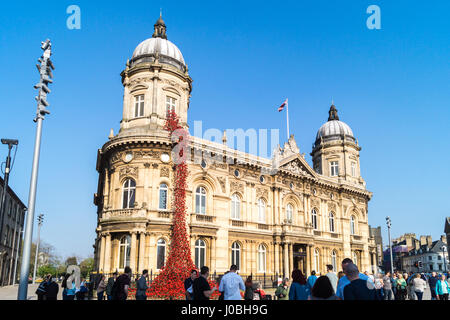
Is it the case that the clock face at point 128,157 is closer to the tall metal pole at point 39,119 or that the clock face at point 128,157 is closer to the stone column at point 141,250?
the stone column at point 141,250

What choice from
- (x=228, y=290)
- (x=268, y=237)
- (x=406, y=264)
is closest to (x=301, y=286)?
(x=228, y=290)

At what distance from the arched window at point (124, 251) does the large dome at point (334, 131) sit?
2995cm

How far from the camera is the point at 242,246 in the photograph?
1259 inches

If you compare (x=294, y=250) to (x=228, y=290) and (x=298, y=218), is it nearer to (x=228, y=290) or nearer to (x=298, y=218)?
(x=298, y=218)

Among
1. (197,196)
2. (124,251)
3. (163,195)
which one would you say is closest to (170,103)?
(163,195)

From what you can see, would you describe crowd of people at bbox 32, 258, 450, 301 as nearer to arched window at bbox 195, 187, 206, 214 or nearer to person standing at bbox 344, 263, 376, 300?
person standing at bbox 344, 263, 376, 300

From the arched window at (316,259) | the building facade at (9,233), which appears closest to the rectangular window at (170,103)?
the arched window at (316,259)

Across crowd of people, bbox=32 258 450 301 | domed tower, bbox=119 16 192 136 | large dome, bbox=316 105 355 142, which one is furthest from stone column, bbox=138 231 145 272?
large dome, bbox=316 105 355 142

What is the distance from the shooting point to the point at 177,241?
26578mm

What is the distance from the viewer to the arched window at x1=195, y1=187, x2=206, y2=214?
3014 centimetres

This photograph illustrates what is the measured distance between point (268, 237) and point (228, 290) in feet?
84.6

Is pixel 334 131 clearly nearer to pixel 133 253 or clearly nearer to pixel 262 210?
pixel 262 210

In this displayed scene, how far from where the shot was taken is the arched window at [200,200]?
98.9 feet

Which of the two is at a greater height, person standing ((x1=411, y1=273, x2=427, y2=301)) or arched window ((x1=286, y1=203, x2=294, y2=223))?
arched window ((x1=286, y1=203, x2=294, y2=223))
